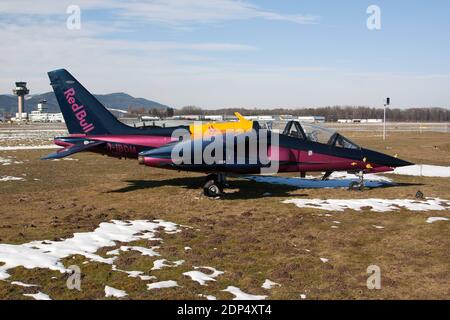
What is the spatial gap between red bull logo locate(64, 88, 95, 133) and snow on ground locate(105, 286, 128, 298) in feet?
38.0

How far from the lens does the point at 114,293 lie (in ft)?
21.9

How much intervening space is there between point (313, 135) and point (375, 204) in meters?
3.74

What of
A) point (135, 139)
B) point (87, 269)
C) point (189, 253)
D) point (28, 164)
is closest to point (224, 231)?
point (189, 253)

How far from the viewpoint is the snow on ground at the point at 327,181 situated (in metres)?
17.4

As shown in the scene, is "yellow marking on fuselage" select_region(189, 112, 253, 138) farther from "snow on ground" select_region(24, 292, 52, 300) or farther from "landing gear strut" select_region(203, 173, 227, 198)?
"snow on ground" select_region(24, 292, 52, 300)

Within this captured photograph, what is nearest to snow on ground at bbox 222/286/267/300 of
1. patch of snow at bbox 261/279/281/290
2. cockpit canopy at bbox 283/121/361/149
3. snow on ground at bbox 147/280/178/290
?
patch of snow at bbox 261/279/281/290

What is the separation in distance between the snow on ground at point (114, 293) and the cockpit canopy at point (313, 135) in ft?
34.4

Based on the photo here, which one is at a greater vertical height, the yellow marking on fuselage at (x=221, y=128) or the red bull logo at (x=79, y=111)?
the red bull logo at (x=79, y=111)

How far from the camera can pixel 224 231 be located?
10.6m

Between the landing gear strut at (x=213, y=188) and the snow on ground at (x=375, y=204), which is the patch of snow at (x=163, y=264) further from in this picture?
the landing gear strut at (x=213, y=188)

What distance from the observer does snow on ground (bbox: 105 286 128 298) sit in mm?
6586
